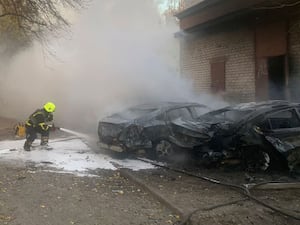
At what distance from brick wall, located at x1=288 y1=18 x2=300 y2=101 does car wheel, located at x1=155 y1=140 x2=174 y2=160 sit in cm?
399

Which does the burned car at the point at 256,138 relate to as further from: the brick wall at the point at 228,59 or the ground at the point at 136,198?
the brick wall at the point at 228,59

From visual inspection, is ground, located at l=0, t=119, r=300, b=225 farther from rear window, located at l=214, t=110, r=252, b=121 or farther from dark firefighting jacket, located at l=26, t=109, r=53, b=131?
dark firefighting jacket, located at l=26, t=109, r=53, b=131

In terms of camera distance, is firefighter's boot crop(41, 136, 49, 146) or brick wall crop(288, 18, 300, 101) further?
firefighter's boot crop(41, 136, 49, 146)

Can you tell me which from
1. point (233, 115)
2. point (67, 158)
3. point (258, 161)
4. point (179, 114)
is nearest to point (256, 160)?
point (258, 161)

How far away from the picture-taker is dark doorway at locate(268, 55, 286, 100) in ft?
38.9

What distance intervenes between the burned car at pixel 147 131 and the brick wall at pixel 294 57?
2.76 metres

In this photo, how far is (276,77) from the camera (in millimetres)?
12266

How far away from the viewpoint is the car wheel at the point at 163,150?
9750 millimetres

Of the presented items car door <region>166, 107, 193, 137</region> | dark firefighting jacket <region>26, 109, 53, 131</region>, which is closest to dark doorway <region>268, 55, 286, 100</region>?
car door <region>166, 107, 193, 137</region>

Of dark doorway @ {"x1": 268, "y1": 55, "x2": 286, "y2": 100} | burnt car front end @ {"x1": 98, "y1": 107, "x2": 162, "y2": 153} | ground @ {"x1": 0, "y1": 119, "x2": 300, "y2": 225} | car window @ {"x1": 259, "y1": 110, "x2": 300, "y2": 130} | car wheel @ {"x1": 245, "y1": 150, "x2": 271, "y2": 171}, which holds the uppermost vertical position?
dark doorway @ {"x1": 268, "y1": 55, "x2": 286, "y2": 100}

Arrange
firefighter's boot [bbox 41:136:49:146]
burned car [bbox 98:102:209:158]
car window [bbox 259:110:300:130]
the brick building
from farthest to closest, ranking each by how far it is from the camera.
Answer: firefighter's boot [bbox 41:136:49:146] < the brick building < burned car [bbox 98:102:209:158] < car window [bbox 259:110:300:130]

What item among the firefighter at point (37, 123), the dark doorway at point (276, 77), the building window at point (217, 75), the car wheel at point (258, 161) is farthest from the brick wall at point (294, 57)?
the firefighter at point (37, 123)

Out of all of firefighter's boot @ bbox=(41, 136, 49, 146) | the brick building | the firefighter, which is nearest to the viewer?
the brick building

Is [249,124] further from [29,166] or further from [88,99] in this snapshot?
[88,99]
